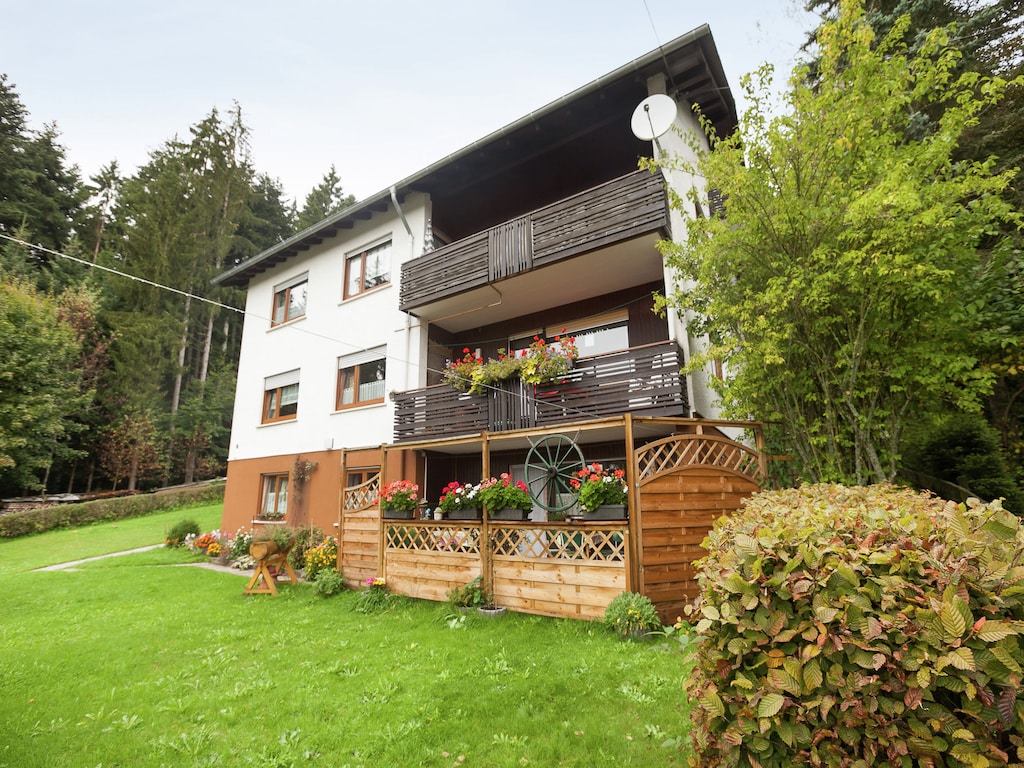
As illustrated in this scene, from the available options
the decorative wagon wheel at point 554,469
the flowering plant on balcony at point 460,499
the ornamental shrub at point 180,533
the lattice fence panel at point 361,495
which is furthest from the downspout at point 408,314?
the ornamental shrub at point 180,533

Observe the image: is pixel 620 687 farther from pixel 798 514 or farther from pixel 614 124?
pixel 614 124

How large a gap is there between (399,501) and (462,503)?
1.47m

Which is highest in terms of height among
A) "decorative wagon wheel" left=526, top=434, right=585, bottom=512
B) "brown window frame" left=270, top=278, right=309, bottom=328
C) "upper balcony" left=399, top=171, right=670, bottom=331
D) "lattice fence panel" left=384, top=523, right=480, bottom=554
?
"brown window frame" left=270, top=278, right=309, bottom=328

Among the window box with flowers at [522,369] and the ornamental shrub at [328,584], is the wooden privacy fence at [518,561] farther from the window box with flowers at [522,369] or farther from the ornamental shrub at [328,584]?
the window box with flowers at [522,369]

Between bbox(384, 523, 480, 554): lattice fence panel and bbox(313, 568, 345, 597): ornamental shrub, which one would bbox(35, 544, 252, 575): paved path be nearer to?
bbox(313, 568, 345, 597): ornamental shrub

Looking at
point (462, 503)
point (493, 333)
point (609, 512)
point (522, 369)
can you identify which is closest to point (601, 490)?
point (609, 512)

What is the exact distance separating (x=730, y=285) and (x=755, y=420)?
207cm

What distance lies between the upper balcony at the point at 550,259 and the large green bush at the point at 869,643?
731cm

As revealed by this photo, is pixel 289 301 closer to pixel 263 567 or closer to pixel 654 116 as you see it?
pixel 263 567

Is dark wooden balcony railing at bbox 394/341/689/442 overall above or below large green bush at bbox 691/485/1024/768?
above

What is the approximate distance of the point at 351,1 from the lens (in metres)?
10.5

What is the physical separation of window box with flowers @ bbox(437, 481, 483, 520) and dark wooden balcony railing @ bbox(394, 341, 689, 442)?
203 cm

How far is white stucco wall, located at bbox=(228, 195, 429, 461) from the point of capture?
40.5ft

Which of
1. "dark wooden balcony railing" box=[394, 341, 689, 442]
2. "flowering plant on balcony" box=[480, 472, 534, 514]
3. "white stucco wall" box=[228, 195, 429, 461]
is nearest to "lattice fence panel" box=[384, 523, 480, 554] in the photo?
"flowering plant on balcony" box=[480, 472, 534, 514]
